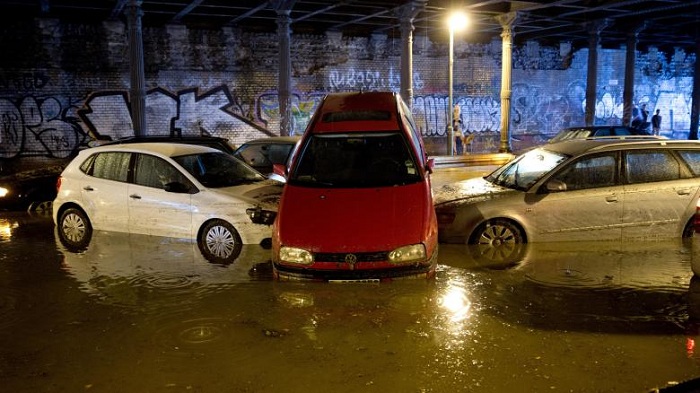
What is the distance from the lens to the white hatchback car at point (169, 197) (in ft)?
25.7

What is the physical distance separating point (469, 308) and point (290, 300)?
189 cm

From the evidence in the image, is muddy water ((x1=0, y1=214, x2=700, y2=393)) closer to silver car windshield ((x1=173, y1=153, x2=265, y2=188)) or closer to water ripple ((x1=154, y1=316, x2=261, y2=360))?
water ripple ((x1=154, y1=316, x2=261, y2=360))

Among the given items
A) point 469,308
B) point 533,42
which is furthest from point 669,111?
point 469,308

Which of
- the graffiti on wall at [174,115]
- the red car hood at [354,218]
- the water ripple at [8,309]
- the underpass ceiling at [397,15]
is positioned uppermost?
the underpass ceiling at [397,15]

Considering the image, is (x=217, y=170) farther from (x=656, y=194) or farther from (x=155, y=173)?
(x=656, y=194)

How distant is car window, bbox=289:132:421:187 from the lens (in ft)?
22.1

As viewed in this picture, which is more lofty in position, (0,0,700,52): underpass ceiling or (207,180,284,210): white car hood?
(0,0,700,52): underpass ceiling

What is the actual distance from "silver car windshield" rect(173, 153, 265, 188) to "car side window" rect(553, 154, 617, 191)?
459 cm

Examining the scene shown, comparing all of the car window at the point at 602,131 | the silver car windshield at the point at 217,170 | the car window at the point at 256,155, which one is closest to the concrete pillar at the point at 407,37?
the car window at the point at 602,131

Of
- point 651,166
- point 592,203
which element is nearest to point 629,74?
point 651,166

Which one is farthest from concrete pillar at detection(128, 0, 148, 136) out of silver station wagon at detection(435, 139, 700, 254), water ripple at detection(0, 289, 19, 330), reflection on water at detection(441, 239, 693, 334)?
reflection on water at detection(441, 239, 693, 334)

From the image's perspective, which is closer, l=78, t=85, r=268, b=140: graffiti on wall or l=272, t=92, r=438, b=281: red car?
l=272, t=92, r=438, b=281: red car

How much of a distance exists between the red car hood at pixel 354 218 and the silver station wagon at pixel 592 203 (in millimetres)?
1630

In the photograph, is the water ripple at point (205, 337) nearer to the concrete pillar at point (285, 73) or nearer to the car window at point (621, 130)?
the concrete pillar at point (285, 73)
